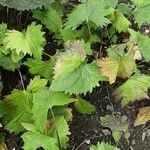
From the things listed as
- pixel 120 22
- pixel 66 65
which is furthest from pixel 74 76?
pixel 120 22

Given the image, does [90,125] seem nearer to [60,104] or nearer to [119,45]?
[60,104]

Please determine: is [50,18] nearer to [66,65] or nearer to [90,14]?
[90,14]

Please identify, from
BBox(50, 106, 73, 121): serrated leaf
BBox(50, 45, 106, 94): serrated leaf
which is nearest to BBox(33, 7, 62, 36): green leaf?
BBox(50, 45, 106, 94): serrated leaf

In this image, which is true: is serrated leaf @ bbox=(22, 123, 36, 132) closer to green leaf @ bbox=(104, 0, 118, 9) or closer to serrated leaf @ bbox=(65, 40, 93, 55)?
serrated leaf @ bbox=(65, 40, 93, 55)

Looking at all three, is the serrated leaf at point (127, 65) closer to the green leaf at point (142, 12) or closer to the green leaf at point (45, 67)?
the green leaf at point (142, 12)

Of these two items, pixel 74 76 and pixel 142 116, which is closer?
pixel 74 76

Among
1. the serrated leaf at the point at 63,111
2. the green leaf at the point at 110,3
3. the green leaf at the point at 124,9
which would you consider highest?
the green leaf at the point at 110,3

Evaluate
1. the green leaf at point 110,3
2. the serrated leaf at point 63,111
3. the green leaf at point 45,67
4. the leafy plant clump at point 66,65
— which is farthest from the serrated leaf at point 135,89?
the green leaf at point 110,3
